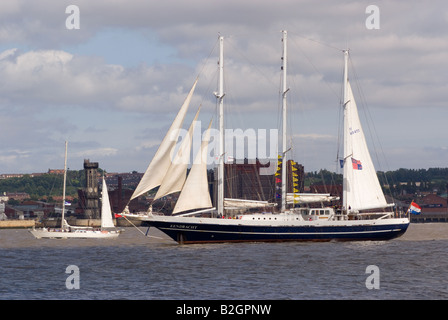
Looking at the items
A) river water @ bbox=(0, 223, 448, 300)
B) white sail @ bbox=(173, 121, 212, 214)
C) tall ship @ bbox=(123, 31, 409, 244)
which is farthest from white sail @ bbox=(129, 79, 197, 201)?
river water @ bbox=(0, 223, 448, 300)

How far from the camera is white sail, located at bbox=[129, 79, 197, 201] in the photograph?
2292 inches

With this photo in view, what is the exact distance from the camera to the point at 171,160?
58688mm

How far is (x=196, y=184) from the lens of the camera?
6059 cm

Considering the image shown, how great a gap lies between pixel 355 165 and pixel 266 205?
8.90 meters

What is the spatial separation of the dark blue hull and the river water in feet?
3.88

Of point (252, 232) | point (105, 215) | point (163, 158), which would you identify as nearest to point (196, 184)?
point (163, 158)

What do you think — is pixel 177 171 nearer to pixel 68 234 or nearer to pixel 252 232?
pixel 252 232

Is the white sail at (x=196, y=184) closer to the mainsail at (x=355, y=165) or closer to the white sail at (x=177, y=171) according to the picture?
the white sail at (x=177, y=171)

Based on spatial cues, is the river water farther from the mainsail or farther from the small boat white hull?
the small boat white hull
